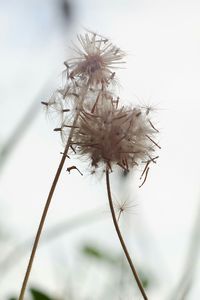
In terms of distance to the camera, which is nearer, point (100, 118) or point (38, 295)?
point (100, 118)

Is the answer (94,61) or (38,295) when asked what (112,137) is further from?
(38,295)

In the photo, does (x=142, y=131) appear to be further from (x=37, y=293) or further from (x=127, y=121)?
(x=37, y=293)

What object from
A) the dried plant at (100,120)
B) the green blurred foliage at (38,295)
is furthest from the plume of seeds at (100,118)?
Answer: the green blurred foliage at (38,295)

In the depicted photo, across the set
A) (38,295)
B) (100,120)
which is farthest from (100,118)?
(38,295)

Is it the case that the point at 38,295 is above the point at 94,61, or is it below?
below

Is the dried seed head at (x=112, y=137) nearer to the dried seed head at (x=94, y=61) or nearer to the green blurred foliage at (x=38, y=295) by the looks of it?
the dried seed head at (x=94, y=61)

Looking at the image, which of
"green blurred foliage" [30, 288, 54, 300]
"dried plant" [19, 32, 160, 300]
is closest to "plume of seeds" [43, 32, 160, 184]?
"dried plant" [19, 32, 160, 300]

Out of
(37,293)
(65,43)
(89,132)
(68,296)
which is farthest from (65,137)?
(68,296)
